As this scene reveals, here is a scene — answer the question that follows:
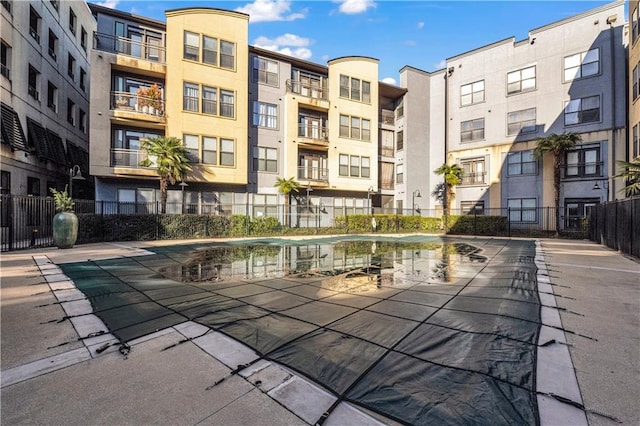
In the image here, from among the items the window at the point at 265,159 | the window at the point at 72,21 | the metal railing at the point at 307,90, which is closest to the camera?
the window at the point at 72,21

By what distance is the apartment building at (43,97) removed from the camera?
42.9 feet

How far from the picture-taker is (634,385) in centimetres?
253

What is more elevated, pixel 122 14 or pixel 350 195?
pixel 122 14

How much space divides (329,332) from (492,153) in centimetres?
2490

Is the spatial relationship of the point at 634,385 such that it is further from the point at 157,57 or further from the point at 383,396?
the point at 157,57

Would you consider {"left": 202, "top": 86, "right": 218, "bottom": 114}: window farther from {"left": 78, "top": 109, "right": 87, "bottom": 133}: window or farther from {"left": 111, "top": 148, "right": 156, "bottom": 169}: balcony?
{"left": 78, "top": 109, "right": 87, "bottom": 133}: window

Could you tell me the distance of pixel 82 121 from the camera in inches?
842

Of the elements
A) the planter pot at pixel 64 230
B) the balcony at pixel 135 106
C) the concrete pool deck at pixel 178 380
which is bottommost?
the concrete pool deck at pixel 178 380

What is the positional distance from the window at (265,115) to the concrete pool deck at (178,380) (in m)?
18.0

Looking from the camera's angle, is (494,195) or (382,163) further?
(382,163)

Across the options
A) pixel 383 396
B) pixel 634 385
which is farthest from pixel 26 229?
pixel 634 385

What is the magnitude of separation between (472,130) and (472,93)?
3078 millimetres

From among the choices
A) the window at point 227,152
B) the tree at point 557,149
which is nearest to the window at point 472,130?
the tree at point 557,149

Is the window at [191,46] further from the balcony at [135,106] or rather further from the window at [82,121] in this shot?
the window at [82,121]
